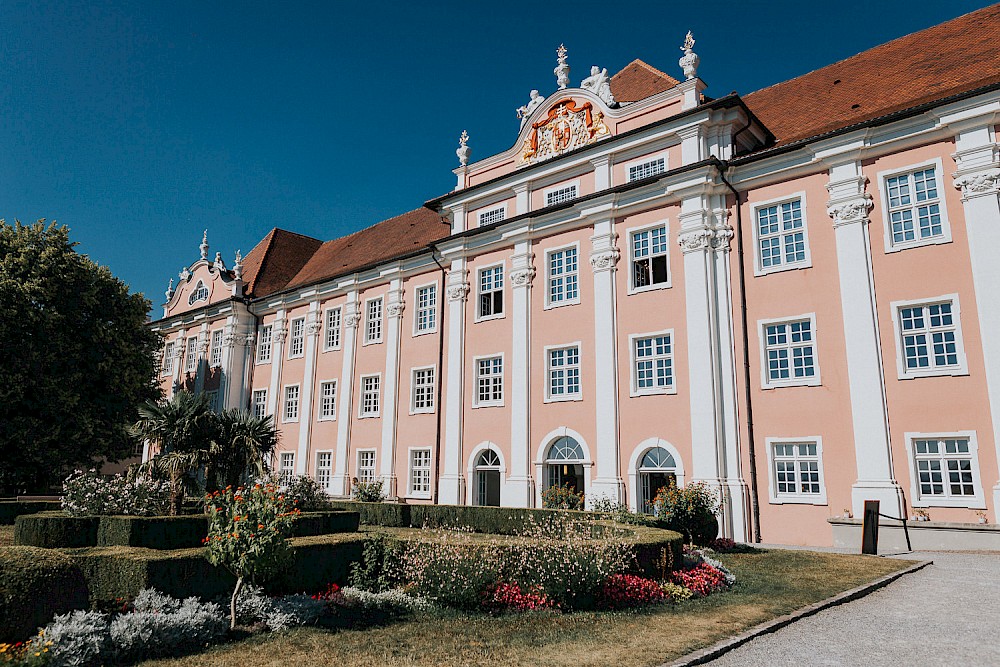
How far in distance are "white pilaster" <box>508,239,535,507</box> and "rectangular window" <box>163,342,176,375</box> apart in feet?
97.8

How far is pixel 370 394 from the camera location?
33656mm

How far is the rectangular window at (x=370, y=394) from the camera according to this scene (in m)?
33.2

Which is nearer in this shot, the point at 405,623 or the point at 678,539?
the point at 405,623

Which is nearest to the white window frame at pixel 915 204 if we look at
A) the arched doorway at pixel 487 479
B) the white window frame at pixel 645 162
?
the white window frame at pixel 645 162

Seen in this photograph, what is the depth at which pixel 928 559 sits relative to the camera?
15.2m

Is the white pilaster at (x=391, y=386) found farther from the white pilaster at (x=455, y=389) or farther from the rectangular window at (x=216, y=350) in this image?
the rectangular window at (x=216, y=350)

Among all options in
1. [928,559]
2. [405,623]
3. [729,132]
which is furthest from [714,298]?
[405,623]

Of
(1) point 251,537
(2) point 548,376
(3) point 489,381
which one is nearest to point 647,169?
(2) point 548,376

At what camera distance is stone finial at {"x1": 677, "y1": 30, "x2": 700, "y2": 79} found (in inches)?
948

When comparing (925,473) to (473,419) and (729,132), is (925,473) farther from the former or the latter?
(473,419)

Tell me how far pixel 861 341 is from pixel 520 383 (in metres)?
11.8

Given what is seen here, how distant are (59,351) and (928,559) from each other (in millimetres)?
33062

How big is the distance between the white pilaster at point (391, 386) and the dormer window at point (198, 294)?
691 inches

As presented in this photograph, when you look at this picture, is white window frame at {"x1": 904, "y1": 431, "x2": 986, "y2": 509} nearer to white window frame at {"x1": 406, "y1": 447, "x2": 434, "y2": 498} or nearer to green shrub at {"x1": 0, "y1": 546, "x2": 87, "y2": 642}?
white window frame at {"x1": 406, "y1": 447, "x2": 434, "y2": 498}
